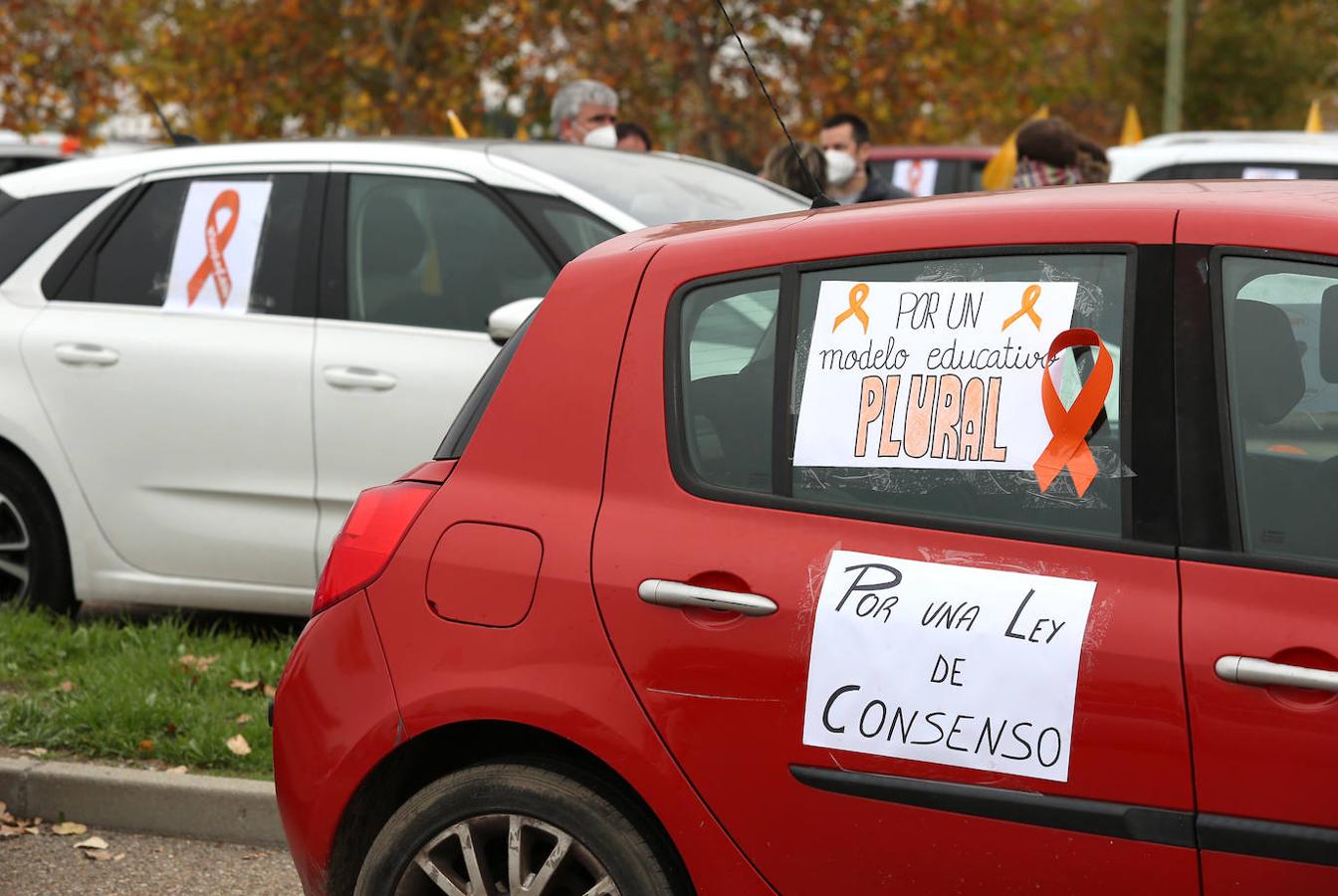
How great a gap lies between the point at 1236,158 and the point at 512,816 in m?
8.27

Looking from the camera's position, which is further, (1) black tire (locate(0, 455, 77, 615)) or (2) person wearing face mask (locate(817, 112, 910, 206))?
(2) person wearing face mask (locate(817, 112, 910, 206))

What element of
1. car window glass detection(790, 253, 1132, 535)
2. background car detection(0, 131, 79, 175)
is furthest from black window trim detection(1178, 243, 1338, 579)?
background car detection(0, 131, 79, 175)

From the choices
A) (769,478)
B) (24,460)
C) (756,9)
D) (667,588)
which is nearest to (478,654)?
(667,588)

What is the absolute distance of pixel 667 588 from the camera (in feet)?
9.47

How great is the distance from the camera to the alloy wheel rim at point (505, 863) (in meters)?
2.99

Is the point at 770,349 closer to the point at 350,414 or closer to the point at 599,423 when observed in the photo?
the point at 599,423

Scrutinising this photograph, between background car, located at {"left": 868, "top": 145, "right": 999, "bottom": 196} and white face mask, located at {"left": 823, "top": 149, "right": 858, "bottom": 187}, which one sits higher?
background car, located at {"left": 868, "top": 145, "right": 999, "bottom": 196}

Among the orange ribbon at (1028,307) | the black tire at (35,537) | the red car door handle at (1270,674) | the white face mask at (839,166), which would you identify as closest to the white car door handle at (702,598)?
the orange ribbon at (1028,307)

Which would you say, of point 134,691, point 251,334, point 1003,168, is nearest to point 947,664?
point 134,691

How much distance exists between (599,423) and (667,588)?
341mm

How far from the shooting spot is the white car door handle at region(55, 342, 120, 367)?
579 cm

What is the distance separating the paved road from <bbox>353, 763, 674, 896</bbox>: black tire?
1246 mm

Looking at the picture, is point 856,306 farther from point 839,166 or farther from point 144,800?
point 839,166

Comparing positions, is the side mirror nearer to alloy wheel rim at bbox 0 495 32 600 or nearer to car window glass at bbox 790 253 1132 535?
alloy wheel rim at bbox 0 495 32 600
